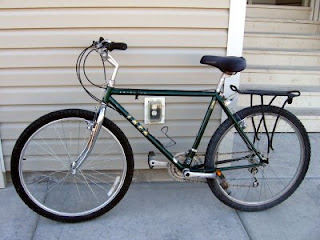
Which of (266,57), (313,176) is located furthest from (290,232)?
(266,57)

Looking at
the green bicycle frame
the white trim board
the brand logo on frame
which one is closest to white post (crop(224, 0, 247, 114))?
the white trim board

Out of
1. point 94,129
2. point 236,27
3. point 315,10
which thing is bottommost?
point 94,129

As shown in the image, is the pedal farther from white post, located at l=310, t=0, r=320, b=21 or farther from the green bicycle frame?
white post, located at l=310, t=0, r=320, b=21

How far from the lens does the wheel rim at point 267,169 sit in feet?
7.62

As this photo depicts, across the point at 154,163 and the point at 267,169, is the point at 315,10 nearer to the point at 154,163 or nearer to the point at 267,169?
the point at 267,169

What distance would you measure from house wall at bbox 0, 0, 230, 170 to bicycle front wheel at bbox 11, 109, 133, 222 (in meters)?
0.18

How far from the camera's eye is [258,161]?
2262 millimetres

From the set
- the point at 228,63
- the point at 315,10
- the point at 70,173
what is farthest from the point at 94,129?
the point at 315,10

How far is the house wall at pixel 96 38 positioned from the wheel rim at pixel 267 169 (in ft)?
1.20

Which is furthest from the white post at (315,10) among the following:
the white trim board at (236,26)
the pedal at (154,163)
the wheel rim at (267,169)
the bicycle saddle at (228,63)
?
the pedal at (154,163)

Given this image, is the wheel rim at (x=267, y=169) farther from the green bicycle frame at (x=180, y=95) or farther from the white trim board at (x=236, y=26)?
the white trim board at (x=236, y=26)

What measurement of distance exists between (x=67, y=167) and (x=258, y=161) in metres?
1.46

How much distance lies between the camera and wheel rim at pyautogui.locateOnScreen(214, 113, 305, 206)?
232 cm

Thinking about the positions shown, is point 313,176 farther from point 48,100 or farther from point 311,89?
point 48,100
